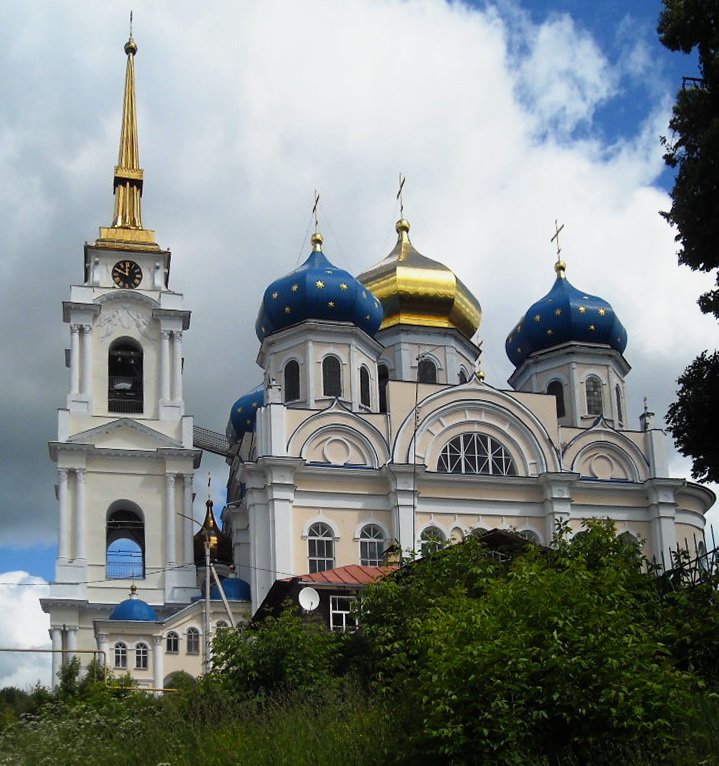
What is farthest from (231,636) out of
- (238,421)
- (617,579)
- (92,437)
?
(238,421)

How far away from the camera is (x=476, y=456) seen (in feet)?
142

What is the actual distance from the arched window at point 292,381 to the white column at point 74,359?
20.8 feet

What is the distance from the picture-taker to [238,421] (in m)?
55.9

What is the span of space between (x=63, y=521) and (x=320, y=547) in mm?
7733

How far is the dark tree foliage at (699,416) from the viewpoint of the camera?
1889 cm

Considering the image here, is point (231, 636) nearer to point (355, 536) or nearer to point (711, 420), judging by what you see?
point (711, 420)

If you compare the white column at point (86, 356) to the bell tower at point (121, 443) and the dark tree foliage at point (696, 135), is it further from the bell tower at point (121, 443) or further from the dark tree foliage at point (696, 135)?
the dark tree foliage at point (696, 135)

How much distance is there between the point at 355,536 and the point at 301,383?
5.64 m

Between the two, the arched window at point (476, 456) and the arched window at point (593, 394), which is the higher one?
the arched window at point (593, 394)

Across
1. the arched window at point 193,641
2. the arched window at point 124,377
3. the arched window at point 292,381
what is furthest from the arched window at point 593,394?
the arched window at point 193,641

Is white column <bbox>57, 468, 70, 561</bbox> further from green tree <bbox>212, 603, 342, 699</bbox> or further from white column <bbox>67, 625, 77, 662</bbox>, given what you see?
green tree <bbox>212, 603, 342, 699</bbox>

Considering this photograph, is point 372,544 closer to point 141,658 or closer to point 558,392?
point 141,658

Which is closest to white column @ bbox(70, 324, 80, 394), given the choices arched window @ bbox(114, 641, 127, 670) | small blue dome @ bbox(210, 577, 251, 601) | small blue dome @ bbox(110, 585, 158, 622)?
small blue dome @ bbox(110, 585, 158, 622)

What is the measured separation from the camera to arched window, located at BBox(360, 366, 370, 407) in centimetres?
4516
